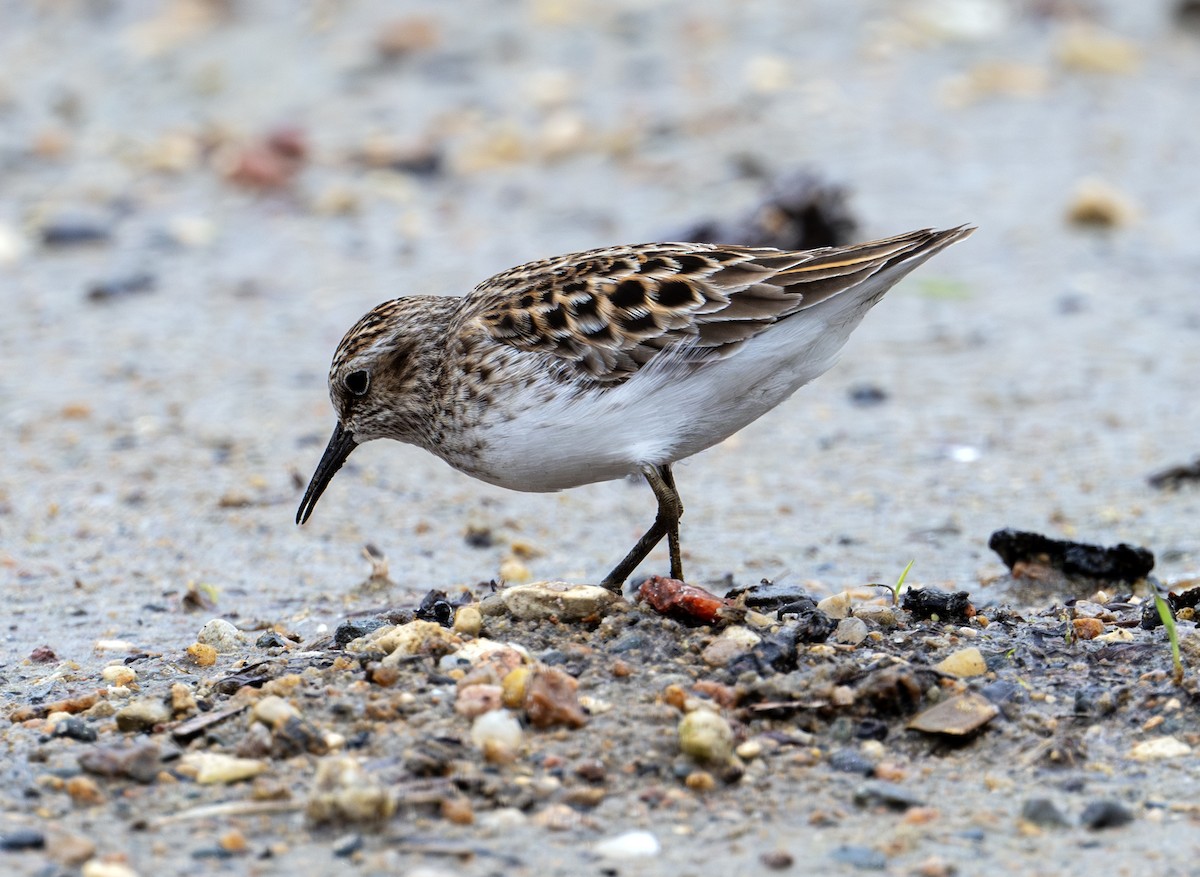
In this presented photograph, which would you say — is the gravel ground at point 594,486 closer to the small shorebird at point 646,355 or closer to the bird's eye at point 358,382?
the small shorebird at point 646,355

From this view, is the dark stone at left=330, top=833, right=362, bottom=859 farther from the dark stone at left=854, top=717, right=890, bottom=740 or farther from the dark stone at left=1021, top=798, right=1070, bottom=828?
the dark stone at left=1021, top=798, right=1070, bottom=828

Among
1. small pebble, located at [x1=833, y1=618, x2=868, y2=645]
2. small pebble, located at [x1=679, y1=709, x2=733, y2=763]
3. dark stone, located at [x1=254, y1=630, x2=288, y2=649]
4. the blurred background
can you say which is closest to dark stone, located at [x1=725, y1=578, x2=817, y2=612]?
small pebble, located at [x1=833, y1=618, x2=868, y2=645]

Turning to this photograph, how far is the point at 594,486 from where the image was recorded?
351 inches

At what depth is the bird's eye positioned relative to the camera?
689 centimetres

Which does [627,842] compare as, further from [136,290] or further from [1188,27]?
[1188,27]

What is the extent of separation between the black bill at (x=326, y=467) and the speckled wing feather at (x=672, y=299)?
1173 millimetres

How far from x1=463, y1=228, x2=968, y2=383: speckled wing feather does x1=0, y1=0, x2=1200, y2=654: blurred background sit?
1.68 meters

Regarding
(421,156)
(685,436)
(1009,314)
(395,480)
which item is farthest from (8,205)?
(685,436)

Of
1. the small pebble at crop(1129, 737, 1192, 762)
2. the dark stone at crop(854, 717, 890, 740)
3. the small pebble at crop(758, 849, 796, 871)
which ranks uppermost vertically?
the dark stone at crop(854, 717, 890, 740)

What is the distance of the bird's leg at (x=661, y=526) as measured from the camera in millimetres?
6078

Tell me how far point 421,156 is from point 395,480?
4.96 meters

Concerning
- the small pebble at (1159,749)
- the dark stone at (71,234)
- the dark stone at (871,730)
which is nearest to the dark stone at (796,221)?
the dark stone at (71,234)

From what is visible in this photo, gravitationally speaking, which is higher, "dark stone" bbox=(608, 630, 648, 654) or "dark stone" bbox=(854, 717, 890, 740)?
"dark stone" bbox=(608, 630, 648, 654)

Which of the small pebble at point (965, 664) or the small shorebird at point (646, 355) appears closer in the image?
the small pebble at point (965, 664)
